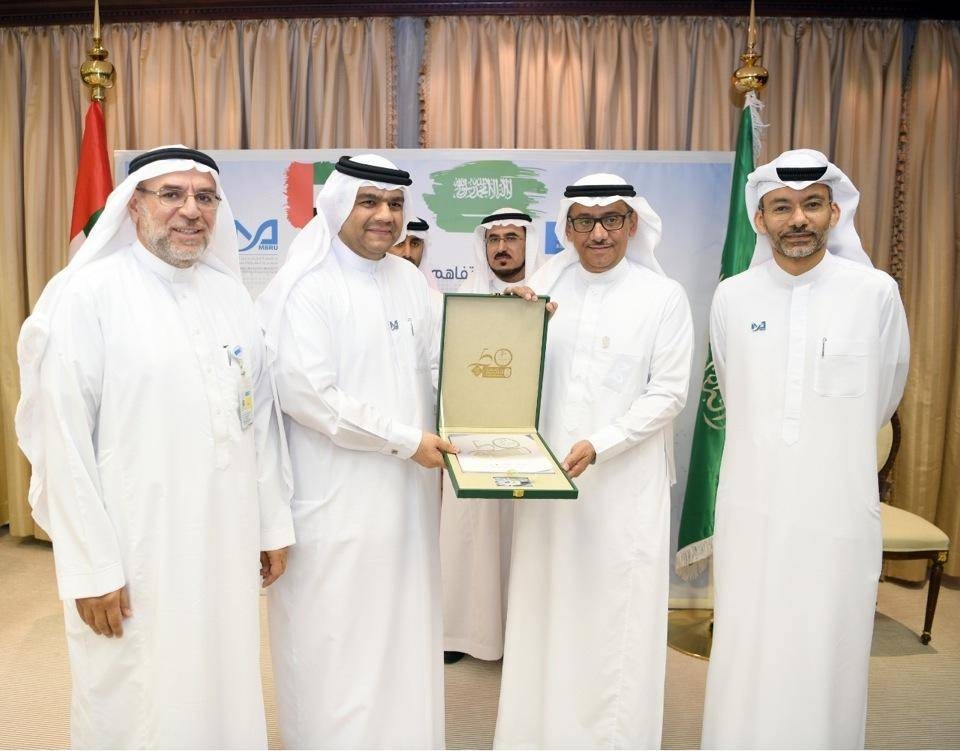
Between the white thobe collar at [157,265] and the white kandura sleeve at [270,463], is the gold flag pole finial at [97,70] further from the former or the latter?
the white kandura sleeve at [270,463]

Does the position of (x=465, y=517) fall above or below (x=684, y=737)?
above

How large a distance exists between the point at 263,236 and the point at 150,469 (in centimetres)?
262

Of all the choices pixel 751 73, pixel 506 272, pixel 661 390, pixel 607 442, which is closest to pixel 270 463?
pixel 607 442

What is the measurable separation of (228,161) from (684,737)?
3.62 metres

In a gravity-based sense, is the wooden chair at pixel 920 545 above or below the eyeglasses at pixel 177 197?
below

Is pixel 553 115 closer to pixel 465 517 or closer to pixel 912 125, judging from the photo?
pixel 912 125

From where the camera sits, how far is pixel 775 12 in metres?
4.45

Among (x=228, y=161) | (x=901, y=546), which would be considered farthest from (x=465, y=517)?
(x=228, y=161)

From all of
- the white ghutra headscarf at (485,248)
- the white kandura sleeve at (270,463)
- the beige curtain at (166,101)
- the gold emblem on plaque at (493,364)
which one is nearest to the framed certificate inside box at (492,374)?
the gold emblem on plaque at (493,364)

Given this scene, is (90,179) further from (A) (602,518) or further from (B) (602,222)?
(A) (602,518)

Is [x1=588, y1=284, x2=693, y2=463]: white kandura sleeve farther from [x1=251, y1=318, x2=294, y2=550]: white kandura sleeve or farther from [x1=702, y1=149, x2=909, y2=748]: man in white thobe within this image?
[x1=251, y1=318, x2=294, y2=550]: white kandura sleeve

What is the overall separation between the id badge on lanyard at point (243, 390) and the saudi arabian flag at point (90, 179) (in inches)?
108

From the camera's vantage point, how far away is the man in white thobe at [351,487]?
236 cm

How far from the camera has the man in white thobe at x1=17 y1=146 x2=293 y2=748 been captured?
1891mm
